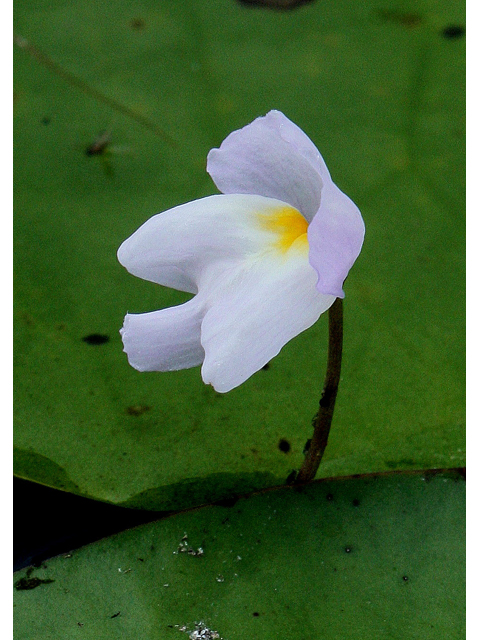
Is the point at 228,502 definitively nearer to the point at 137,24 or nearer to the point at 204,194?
the point at 204,194

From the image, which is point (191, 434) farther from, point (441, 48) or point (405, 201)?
point (441, 48)

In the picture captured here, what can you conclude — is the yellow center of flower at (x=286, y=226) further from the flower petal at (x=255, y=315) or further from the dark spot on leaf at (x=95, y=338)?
the dark spot on leaf at (x=95, y=338)

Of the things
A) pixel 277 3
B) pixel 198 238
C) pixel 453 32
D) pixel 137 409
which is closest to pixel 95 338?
pixel 137 409

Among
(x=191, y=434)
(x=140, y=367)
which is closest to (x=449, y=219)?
(x=191, y=434)

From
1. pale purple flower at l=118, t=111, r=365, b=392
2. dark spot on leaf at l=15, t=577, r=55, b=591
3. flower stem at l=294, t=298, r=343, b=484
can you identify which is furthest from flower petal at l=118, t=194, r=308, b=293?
dark spot on leaf at l=15, t=577, r=55, b=591

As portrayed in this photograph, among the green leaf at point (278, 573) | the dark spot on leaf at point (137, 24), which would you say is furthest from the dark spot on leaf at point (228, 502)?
the dark spot on leaf at point (137, 24)

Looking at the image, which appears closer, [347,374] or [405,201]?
[347,374]

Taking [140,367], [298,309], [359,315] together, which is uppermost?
[298,309]
